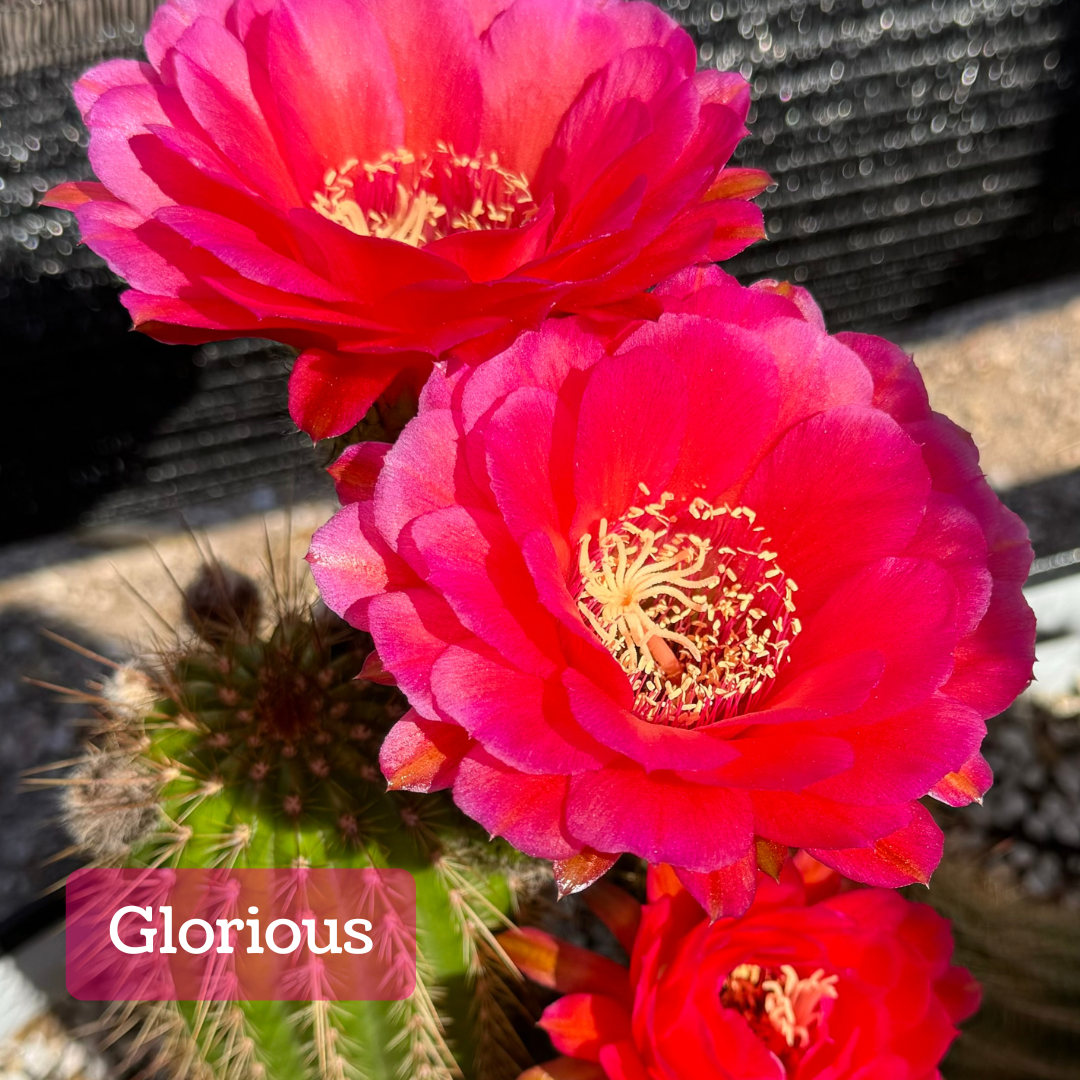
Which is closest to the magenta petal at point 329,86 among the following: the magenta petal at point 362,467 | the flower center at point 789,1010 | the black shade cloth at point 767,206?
the magenta petal at point 362,467

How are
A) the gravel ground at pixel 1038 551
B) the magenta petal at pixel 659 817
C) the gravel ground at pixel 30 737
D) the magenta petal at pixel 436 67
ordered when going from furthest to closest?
the gravel ground at pixel 30 737, the gravel ground at pixel 1038 551, the magenta petal at pixel 436 67, the magenta petal at pixel 659 817

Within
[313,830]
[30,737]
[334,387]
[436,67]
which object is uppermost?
[436,67]

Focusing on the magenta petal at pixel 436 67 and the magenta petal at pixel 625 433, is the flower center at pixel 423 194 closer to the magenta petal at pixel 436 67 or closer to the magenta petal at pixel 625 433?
the magenta petal at pixel 436 67

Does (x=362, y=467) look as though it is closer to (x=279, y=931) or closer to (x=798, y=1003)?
(x=279, y=931)

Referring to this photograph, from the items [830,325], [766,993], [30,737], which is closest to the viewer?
[766,993]

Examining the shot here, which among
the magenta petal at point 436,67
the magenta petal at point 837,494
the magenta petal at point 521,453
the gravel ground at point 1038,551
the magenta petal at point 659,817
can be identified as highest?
the magenta petal at point 436,67

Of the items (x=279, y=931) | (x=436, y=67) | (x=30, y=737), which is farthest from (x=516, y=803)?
(x=30, y=737)

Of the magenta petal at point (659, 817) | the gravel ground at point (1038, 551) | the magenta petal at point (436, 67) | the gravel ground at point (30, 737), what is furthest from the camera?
the gravel ground at point (30, 737)

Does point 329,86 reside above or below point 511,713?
above
